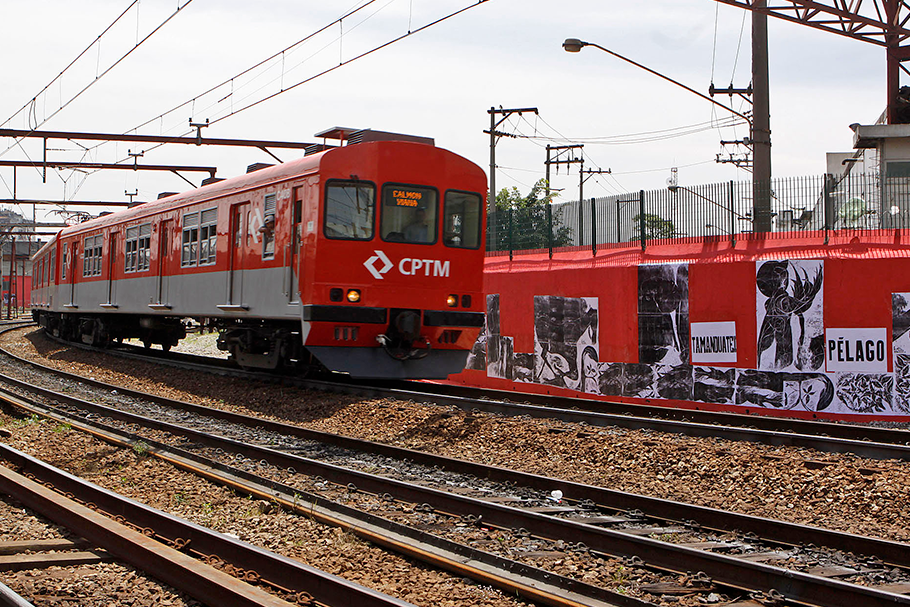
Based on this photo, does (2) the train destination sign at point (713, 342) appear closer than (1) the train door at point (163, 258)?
Yes

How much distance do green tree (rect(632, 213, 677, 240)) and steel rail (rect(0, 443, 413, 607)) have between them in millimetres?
11391

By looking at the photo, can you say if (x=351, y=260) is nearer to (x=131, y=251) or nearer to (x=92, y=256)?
(x=131, y=251)

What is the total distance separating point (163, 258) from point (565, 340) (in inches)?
341

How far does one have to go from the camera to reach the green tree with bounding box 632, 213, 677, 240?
16058 millimetres

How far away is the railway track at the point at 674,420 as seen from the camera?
28.6 feet

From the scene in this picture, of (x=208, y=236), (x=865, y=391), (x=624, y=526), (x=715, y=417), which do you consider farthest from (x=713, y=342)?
(x=208, y=236)

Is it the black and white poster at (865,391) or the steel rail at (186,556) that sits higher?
the black and white poster at (865,391)

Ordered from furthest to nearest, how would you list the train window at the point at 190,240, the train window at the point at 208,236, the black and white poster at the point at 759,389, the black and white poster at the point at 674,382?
the train window at the point at 190,240
the train window at the point at 208,236
the black and white poster at the point at 674,382
the black and white poster at the point at 759,389

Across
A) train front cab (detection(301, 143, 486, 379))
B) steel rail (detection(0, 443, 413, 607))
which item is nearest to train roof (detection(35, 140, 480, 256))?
train front cab (detection(301, 143, 486, 379))

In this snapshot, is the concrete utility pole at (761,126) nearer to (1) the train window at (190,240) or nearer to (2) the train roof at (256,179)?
(2) the train roof at (256,179)

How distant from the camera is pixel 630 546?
5848 millimetres

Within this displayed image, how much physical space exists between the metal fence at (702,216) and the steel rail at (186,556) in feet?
36.8

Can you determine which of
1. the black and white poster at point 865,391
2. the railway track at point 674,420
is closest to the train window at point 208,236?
the railway track at point 674,420

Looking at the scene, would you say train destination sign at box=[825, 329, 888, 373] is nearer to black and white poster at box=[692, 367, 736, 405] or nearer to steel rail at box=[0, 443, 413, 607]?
black and white poster at box=[692, 367, 736, 405]
